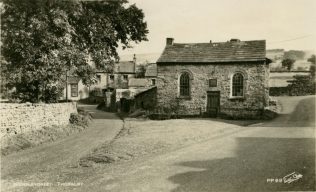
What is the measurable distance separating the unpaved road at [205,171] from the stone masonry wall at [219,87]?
12573mm

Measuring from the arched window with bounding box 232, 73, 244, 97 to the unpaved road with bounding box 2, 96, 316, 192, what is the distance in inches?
518

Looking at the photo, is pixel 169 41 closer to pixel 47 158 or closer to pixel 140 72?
pixel 47 158

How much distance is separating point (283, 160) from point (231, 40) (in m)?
20.7

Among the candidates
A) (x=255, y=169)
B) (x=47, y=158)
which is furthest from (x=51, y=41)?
(x=255, y=169)

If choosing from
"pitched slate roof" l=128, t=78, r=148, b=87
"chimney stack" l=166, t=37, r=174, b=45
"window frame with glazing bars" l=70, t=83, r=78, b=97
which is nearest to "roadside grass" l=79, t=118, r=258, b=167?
"chimney stack" l=166, t=37, r=174, b=45

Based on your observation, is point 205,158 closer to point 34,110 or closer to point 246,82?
point 34,110

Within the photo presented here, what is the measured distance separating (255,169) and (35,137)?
35.1 ft

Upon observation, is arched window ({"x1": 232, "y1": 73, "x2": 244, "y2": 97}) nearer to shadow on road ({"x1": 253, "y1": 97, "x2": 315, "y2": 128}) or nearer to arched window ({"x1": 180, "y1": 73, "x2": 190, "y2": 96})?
shadow on road ({"x1": 253, "y1": 97, "x2": 315, "y2": 128})

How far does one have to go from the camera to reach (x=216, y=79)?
29.9 metres

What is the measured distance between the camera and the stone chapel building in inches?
1137

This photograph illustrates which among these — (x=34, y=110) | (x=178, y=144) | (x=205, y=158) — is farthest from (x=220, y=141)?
(x=34, y=110)

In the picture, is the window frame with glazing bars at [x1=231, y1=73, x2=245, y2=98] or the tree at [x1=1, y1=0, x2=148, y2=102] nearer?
the tree at [x1=1, y1=0, x2=148, y2=102]

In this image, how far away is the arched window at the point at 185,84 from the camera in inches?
1212

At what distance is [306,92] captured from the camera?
3988 centimetres
